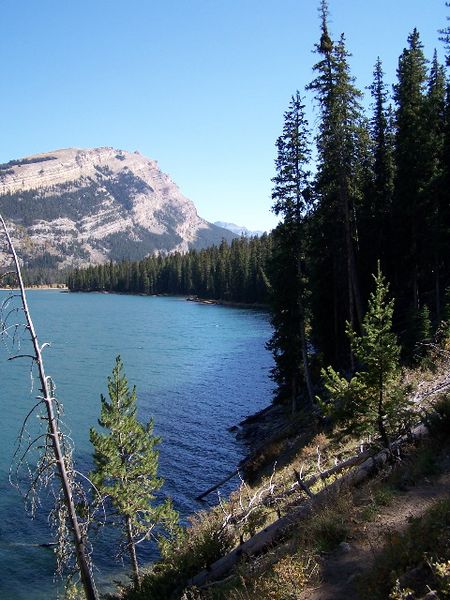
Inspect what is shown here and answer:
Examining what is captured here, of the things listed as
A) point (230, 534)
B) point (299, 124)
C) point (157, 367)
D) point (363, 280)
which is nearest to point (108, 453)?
point (230, 534)

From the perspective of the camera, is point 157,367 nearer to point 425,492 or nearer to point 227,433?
point 227,433

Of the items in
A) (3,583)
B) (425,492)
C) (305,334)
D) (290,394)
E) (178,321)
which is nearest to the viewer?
(425,492)

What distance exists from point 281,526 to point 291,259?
20.1 m

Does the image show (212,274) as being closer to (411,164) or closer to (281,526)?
(411,164)

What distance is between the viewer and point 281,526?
9859 millimetres

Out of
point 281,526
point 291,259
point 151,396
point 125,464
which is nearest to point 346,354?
point 291,259

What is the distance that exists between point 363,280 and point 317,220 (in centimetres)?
875

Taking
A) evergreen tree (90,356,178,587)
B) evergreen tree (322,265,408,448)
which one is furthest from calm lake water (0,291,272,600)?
evergreen tree (322,265,408,448)

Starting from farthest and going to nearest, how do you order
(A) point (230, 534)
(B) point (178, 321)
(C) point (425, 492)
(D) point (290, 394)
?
(B) point (178, 321) → (D) point (290, 394) → (A) point (230, 534) → (C) point (425, 492)

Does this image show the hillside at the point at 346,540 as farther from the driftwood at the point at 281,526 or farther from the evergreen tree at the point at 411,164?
the evergreen tree at the point at 411,164

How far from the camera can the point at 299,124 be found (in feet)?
88.4

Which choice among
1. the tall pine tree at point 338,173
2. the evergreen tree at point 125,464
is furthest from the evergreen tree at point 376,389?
the tall pine tree at point 338,173

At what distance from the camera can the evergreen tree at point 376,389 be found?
10.8 meters

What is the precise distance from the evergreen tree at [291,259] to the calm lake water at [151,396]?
7.17 metres
